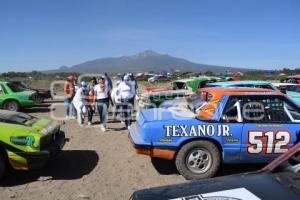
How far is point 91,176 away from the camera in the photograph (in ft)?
22.1

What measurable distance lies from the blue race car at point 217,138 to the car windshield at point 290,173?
260 centimetres

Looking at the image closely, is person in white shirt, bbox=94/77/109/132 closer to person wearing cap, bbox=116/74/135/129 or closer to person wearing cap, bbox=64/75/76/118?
person wearing cap, bbox=116/74/135/129

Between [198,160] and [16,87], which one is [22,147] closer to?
[198,160]

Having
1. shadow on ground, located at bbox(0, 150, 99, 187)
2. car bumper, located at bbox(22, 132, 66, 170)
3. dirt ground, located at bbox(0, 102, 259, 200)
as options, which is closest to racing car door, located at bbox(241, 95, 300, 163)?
dirt ground, located at bbox(0, 102, 259, 200)

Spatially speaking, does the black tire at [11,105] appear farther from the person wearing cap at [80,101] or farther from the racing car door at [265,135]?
the racing car door at [265,135]

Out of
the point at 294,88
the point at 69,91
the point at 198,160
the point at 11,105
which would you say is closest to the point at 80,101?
the point at 69,91

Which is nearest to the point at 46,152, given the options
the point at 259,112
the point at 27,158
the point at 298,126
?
the point at 27,158

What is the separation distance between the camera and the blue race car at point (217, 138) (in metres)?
6.35

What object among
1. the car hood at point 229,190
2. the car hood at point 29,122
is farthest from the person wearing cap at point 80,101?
the car hood at point 229,190

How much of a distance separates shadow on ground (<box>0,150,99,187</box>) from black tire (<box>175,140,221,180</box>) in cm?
181

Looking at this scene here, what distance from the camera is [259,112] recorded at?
21.5ft

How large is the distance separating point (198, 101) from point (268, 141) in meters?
1.61

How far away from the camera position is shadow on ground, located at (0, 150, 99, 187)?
6554mm

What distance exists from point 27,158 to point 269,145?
3.93 m
